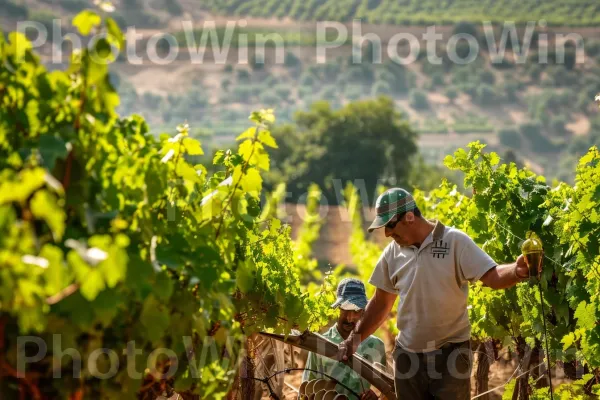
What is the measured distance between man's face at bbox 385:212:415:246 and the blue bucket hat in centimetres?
82

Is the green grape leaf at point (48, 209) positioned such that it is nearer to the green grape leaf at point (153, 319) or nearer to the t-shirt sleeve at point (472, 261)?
the green grape leaf at point (153, 319)

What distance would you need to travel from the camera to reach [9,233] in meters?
1.99

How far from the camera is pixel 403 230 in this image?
4277 millimetres

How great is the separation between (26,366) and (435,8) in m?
128

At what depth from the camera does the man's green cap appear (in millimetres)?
4188

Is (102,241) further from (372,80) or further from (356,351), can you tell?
(372,80)

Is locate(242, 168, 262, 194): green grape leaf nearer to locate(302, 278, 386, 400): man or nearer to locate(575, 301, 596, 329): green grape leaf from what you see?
locate(302, 278, 386, 400): man

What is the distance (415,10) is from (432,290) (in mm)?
126461

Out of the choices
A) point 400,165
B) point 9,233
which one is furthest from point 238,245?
point 400,165

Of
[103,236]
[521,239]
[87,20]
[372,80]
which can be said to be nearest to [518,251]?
[521,239]

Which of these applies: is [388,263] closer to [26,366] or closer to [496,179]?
[496,179]

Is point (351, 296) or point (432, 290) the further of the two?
point (351, 296)

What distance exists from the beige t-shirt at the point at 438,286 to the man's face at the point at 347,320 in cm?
72

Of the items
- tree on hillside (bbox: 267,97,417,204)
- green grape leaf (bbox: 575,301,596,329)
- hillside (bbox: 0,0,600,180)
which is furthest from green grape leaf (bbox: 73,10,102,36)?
hillside (bbox: 0,0,600,180)
